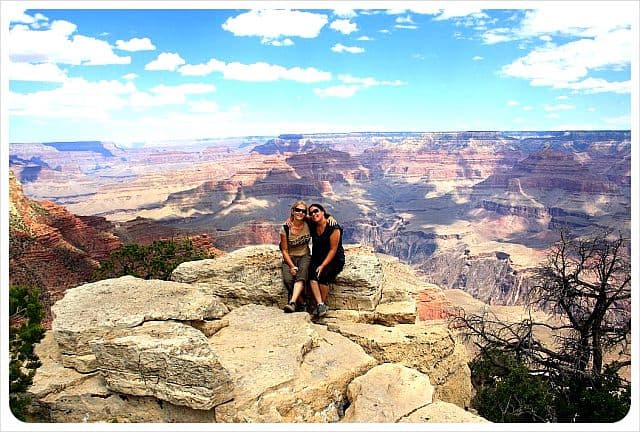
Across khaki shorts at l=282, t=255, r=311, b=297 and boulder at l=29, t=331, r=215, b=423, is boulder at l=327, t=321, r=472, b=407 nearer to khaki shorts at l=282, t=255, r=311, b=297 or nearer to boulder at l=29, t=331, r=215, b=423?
khaki shorts at l=282, t=255, r=311, b=297

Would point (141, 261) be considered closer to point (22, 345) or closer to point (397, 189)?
point (22, 345)

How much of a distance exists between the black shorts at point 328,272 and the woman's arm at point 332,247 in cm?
8

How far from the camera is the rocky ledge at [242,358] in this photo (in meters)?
4.32

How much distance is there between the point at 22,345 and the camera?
4629 mm

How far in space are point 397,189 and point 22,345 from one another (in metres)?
92.1

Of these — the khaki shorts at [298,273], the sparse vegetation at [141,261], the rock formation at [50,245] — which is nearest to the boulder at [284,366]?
the khaki shorts at [298,273]

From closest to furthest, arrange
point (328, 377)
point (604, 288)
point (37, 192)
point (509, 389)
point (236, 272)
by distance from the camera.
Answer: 1. point (328, 377)
2. point (509, 389)
3. point (236, 272)
4. point (604, 288)
5. point (37, 192)

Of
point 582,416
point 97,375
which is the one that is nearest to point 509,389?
point 582,416

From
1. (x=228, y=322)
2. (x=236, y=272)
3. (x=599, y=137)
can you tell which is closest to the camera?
(x=228, y=322)

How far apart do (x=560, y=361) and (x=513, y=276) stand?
48713 mm

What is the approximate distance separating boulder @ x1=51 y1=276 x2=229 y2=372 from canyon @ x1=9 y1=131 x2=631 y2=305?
43254mm

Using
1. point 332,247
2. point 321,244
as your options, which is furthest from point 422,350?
point 321,244

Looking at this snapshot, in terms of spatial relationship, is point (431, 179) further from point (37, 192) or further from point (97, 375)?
point (97, 375)

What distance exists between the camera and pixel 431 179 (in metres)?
93.6
